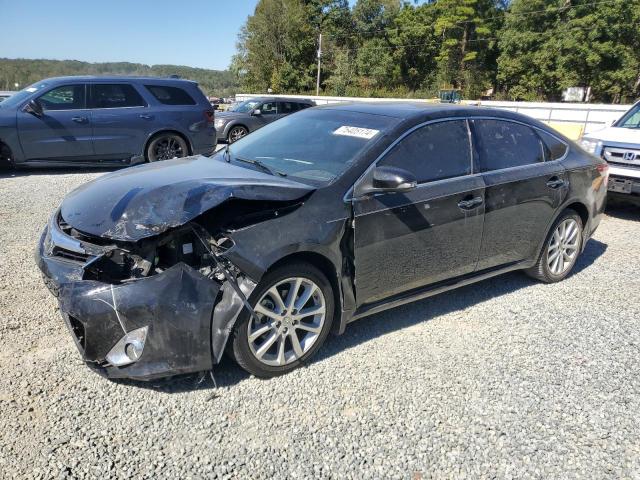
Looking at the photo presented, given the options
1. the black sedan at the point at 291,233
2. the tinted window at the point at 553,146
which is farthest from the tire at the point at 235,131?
the tinted window at the point at 553,146

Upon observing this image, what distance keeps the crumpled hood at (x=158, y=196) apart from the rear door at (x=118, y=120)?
241 inches

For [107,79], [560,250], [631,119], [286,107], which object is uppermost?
[107,79]

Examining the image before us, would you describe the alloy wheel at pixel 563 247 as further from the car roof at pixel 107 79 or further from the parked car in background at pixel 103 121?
the car roof at pixel 107 79

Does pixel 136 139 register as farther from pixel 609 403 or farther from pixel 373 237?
pixel 609 403

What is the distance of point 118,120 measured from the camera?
9.09 metres

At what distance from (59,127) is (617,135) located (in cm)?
924

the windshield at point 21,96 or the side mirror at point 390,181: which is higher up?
the windshield at point 21,96

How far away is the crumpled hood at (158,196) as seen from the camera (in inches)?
107

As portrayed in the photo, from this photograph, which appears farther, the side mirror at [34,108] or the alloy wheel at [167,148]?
the alloy wheel at [167,148]

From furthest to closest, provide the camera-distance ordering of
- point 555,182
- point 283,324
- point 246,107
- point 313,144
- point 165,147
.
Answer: point 246,107 < point 165,147 < point 555,182 < point 313,144 < point 283,324

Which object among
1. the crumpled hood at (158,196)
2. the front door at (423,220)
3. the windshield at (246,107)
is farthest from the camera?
the windshield at (246,107)

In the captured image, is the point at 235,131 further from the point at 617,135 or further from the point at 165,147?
the point at 617,135

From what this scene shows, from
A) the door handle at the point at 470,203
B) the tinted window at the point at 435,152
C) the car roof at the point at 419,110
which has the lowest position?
the door handle at the point at 470,203

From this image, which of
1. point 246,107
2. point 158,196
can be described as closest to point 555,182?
point 158,196
